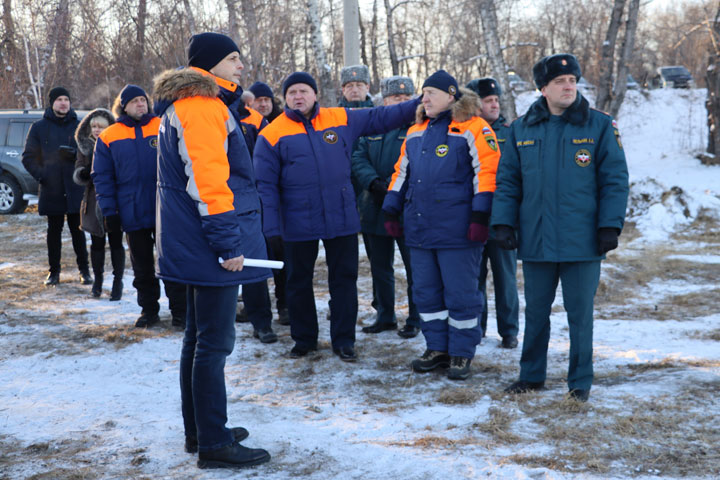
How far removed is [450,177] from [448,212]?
0.23m

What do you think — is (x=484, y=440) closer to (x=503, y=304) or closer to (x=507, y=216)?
(x=507, y=216)

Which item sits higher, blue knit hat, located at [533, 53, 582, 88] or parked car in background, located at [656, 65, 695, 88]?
parked car in background, located at [656, 65, 695, 88]

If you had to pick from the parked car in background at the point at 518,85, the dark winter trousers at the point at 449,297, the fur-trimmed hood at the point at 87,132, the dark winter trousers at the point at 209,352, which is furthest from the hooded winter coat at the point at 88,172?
the parked car in background at the point at 518,85

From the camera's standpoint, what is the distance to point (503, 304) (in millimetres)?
5117

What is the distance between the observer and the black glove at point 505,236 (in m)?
3.92

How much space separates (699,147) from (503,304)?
50.6 feet

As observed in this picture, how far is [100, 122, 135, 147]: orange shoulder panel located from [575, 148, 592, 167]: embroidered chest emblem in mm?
3673

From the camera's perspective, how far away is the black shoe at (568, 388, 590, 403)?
380 cm

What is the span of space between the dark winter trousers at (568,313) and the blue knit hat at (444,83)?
3.98ft

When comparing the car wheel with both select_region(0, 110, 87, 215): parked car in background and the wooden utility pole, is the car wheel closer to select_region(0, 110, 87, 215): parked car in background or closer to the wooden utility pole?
select_region(0, 110, 87, 215): parked car in background

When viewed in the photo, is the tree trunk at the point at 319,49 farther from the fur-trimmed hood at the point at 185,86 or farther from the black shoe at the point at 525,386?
Answer: the fur-trimmed hood at the point at 185,86

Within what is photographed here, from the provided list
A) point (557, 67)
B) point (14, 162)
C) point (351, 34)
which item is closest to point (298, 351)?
point (557, 67)

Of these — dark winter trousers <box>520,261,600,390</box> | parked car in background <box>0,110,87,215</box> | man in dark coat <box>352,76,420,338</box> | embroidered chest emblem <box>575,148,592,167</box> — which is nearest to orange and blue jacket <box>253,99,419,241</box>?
man in dark coat <box>352,76,420,338</box>

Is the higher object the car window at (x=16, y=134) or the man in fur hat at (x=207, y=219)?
the car window at (x=16, y=134)
